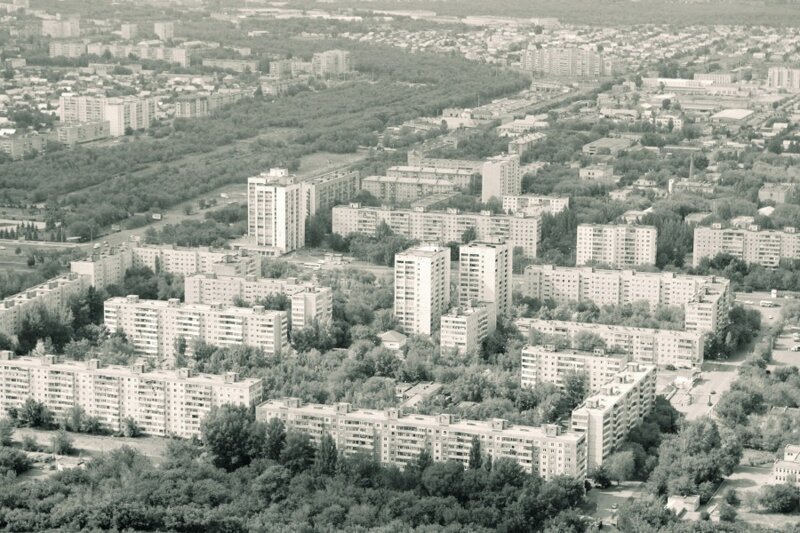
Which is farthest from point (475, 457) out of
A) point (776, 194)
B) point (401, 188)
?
point (776, 194)

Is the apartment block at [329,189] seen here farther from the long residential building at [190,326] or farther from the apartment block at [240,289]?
the long residential building at [190,326]

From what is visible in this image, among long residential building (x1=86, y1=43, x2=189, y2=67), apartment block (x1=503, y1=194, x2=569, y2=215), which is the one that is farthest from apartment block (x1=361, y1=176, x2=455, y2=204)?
long residential building (x1=86, y1=43, x2=189, y2=67)

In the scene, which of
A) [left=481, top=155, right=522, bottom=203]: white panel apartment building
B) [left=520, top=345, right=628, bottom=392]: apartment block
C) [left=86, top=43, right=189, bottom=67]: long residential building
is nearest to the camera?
[left=520, top=345, right=628, bottom=392]: apartment block

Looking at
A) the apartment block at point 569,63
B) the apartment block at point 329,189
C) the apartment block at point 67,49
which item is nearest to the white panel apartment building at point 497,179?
the apartment block at point 329,189

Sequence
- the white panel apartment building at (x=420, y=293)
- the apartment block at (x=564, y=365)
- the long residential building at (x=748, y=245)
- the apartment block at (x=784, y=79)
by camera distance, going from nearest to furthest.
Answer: the apartment block at (x=564, y=365) < the white panel apartment building at (x=420, y=293) < the long residential building at (x=748, y=245) < the apartment block at (x=784, y=79)

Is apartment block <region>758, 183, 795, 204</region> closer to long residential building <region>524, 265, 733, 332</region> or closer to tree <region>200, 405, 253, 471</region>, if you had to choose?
long residential building <region>524, 265, 733, 332</region>

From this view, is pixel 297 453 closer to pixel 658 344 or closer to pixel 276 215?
pixel 658 344

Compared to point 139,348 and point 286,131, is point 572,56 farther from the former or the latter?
point 139,348
